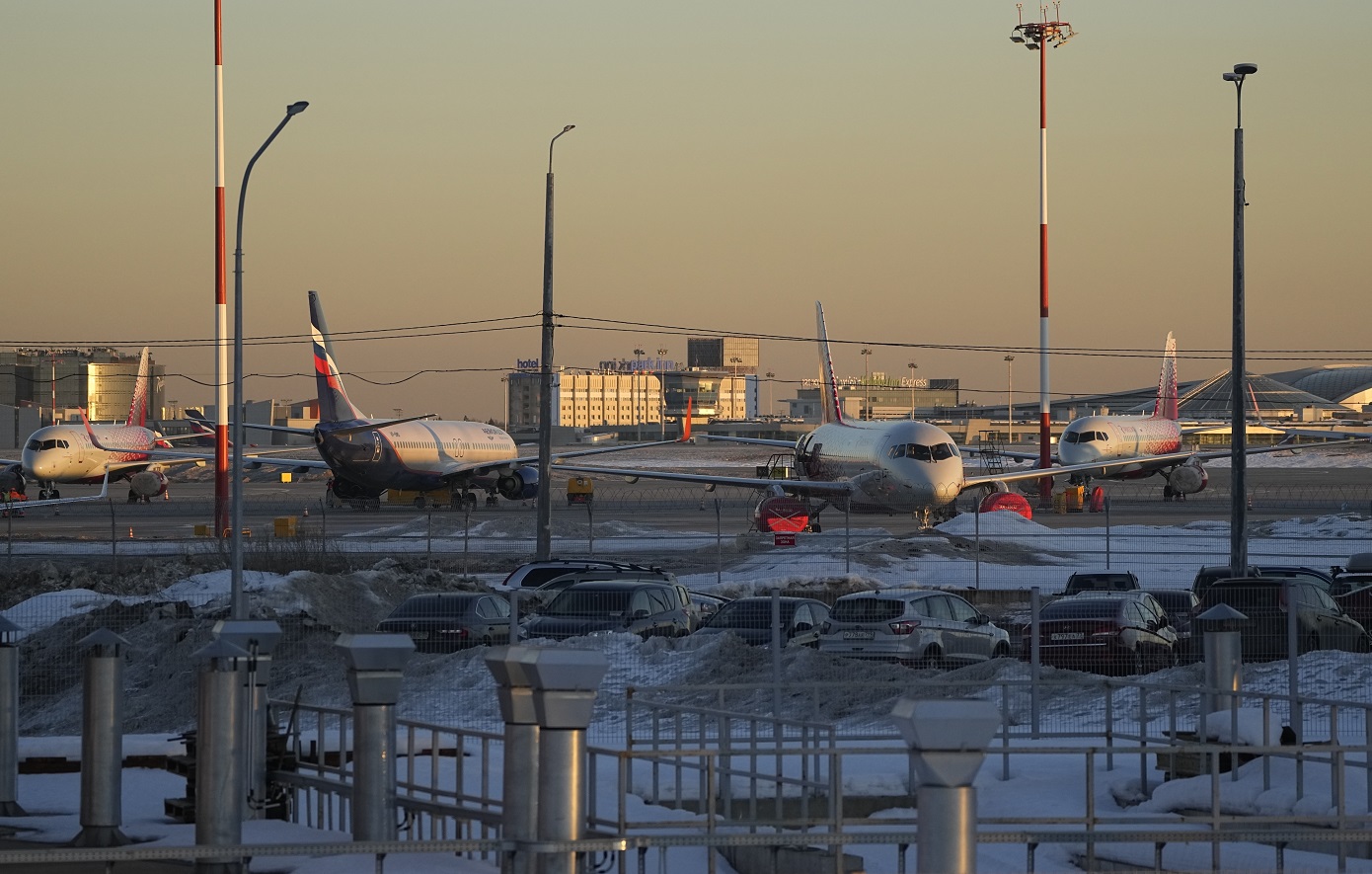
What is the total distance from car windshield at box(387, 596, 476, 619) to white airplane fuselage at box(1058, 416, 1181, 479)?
171 ft

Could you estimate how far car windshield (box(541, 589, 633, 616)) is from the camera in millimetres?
22594

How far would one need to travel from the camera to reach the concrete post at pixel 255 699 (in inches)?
453

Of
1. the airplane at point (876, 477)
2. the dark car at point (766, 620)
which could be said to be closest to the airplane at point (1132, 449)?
the airplane at point (876, 477)

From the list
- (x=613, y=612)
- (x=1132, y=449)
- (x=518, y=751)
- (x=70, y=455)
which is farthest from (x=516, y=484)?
(x=518, y=751)

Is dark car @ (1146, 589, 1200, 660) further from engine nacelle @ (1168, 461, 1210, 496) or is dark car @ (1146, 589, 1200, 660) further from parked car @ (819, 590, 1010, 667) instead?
engine nacelle @ (1168, 461, 1210, 496)

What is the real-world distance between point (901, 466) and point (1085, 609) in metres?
24.5

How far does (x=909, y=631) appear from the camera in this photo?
20828mm

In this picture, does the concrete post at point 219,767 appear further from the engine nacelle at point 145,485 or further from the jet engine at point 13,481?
the jet engine at point 13,481

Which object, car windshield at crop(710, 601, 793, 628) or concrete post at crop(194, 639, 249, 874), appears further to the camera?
car windshield at crop(710, 601, 793, 628)

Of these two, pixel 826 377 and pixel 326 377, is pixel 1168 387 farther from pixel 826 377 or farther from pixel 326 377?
pixel 326 377

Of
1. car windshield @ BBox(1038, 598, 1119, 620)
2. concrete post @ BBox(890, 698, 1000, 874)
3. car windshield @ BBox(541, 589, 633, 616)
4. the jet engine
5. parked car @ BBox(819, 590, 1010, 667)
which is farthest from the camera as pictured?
the jet engine

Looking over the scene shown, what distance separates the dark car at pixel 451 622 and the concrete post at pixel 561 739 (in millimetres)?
14196

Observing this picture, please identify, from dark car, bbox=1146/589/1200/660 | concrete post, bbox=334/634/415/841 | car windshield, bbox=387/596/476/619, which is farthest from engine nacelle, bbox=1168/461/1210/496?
concrete post, bbox=334/634/415/841

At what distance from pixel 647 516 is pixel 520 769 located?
1937 inches
